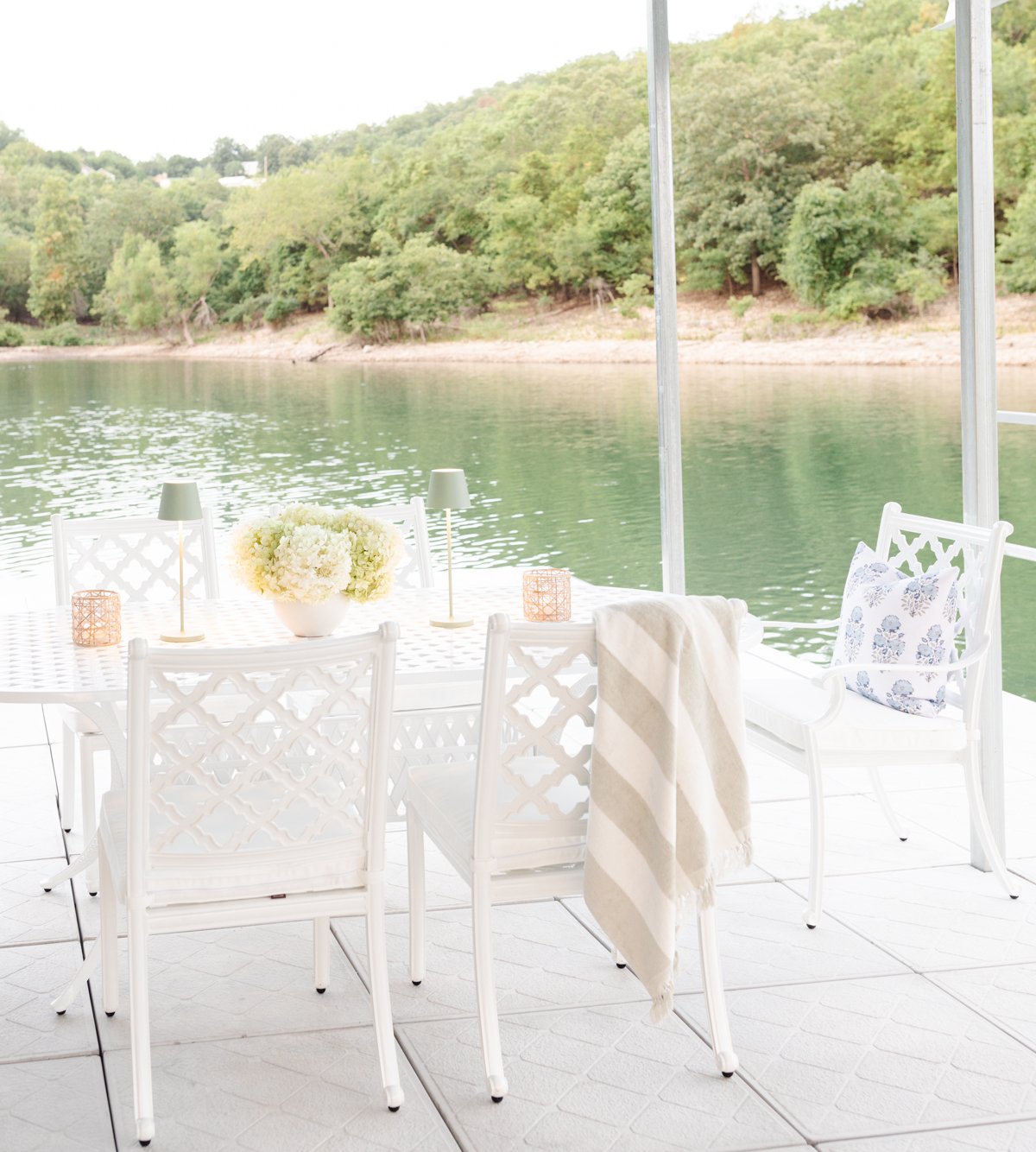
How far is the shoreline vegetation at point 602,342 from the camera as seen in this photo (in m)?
19.4

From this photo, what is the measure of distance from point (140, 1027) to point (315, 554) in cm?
94

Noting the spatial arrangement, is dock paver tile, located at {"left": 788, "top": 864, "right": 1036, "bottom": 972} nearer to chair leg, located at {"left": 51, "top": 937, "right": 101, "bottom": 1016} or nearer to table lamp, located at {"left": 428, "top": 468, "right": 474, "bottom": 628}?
table lamp, located at {"left": 428, "top": 468, "right": 474, "bottom": 628}

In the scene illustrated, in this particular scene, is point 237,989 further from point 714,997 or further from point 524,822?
point 714,997

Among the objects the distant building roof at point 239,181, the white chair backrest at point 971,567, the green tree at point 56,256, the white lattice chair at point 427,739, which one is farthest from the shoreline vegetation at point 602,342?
the white lattice chair at point 427,739

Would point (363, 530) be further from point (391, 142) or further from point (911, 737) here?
point (391, 142)

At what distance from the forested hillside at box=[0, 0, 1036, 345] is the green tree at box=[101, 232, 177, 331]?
0.10 feet

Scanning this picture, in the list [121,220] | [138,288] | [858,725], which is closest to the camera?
[858,725]

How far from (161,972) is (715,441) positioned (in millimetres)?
17351

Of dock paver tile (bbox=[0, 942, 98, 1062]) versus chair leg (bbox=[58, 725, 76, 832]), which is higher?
chair leg (bbox=[58, 725, 76, 832])

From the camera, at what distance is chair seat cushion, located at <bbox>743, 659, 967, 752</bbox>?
2879 mm

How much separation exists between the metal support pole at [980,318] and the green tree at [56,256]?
17.5m

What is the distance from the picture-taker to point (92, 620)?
2.77 meters

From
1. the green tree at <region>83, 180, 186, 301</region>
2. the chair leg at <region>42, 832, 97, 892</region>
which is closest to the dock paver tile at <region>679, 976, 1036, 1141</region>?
the chair leg at <region>42, 832, 97, 892</region>

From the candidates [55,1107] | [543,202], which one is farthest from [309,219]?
[55,1107]
